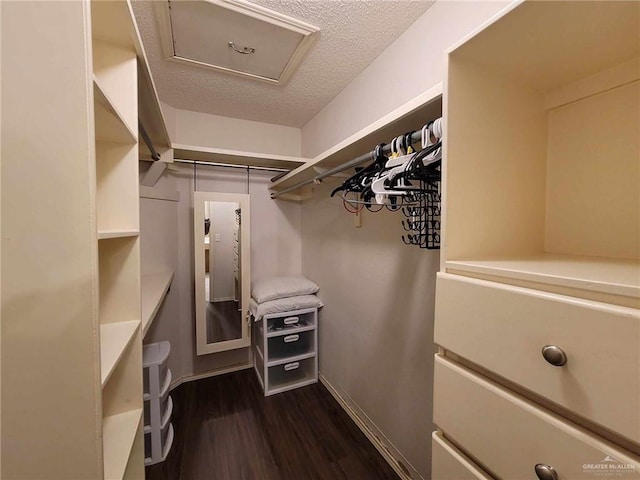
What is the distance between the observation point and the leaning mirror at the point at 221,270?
2115 mm

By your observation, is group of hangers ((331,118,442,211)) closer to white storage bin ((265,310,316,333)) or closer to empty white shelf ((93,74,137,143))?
empty white shelf ((93,74,137,143))

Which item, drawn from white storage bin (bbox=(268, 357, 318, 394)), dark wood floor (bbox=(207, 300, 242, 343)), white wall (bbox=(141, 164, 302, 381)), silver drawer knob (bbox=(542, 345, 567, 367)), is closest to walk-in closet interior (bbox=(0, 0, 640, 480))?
silver drawer knob (bbox=(542, 345, 567, 367))

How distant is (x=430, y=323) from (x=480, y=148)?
835mm

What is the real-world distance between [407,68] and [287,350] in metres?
2.12

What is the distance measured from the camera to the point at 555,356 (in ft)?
1.31

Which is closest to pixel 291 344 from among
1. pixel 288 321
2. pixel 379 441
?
pixel 288 321

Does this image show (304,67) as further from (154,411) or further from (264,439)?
(264,439)

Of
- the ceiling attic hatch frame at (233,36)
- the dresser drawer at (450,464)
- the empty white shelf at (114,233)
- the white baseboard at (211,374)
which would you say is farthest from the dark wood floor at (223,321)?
the dresser drawer at (450,464)

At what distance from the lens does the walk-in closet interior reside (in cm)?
43

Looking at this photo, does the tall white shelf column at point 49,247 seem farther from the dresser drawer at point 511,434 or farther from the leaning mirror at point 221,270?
the leaning mirror at point 221,270

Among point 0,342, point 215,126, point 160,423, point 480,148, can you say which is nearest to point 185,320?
point 160,423

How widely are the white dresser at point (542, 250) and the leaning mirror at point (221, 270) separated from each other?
188cm

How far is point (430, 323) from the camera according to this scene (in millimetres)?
1191

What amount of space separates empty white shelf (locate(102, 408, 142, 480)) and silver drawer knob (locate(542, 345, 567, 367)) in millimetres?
949
